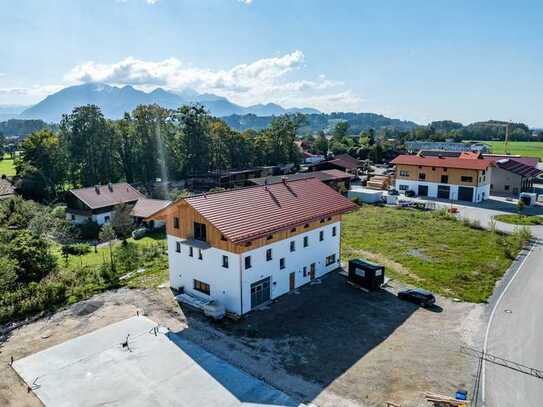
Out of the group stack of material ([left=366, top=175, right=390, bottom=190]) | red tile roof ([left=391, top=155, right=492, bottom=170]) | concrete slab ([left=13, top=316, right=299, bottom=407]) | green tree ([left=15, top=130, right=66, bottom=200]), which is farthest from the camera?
stack of material ([left=366, top=175, right=390, bottom=190])

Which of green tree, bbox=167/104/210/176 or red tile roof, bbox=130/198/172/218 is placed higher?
green tree, bbox=167/104/210/176

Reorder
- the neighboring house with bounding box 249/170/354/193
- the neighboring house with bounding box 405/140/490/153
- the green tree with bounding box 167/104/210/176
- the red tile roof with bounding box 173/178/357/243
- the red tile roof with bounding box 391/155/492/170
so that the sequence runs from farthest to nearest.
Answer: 1. the neighboring house with bounding box 405/140/490/153
2. the green tree with bounding box 167/104/210/176
3. the neighboring house with bounding box 249/170/354/193
4. the red tile roof with bounding box 391/155/492/170
5. the red tile roof with bounding box 173/178/357/243

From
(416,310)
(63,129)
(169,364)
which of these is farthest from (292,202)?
(63,129)

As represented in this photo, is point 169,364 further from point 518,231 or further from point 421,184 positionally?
point 421,184

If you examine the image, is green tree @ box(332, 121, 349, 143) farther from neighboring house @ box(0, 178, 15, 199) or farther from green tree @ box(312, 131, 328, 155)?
neighboring house @ box(0, 178, 15, 199)

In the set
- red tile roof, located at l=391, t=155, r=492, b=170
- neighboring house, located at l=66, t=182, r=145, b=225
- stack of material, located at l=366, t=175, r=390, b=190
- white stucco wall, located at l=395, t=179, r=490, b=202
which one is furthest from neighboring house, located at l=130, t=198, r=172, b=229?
red tile roof, located at l=391, t=155, r=492, b=170

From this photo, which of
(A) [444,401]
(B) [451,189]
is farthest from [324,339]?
(B) [451,189]
